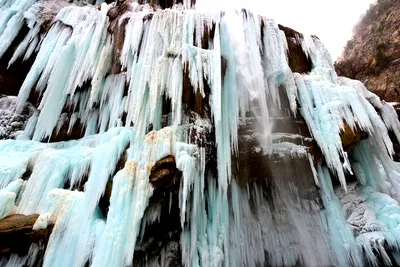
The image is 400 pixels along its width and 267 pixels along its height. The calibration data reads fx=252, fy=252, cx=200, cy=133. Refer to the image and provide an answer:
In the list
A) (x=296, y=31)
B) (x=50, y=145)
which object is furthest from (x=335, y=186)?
(x=50, y=145)

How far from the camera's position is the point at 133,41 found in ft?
26.9

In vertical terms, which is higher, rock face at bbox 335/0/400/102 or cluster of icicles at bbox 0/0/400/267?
rock face at bbox 335/0/400/102

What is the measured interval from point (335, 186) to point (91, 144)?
29.1 ft

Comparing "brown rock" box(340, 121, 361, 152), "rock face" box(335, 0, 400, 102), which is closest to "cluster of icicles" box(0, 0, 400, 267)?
"brown rock" box(340, 121, 361, 152)

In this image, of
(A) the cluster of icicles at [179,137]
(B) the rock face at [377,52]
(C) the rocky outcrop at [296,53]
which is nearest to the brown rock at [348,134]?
(A) the cluster of icicles at [179,137]

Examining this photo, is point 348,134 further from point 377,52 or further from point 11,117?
point 377,52

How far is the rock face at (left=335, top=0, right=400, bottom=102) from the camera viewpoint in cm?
1731

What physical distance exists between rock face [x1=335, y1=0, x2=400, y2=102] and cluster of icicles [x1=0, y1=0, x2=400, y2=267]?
9.69m

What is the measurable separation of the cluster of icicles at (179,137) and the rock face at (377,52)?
9693mm

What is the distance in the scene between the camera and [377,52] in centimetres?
1958

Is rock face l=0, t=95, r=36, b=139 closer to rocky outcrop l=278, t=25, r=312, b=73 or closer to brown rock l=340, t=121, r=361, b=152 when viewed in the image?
rocky outcrop l=278, t=25, r=312, b=73

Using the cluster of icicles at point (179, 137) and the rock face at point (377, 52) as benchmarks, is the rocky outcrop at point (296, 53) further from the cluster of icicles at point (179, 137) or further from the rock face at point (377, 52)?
the rock face at point (377, 52)

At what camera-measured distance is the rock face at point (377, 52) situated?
17.3 metres

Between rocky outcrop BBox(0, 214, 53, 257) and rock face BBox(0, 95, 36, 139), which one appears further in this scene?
rock face BBox(0, 95, 36, 139)
